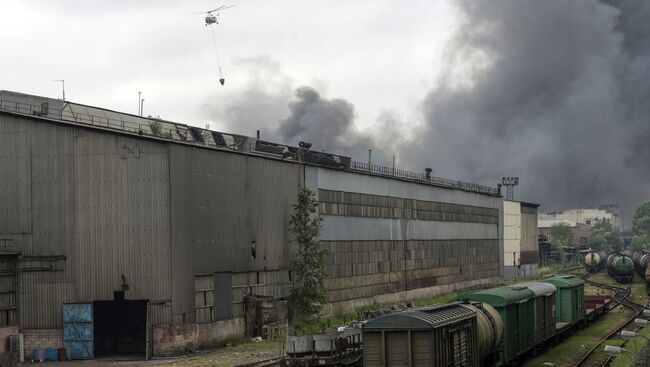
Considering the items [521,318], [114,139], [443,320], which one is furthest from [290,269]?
[443,320]

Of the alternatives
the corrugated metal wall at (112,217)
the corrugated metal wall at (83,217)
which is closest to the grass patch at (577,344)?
the corrugated metal wall at (112,217)

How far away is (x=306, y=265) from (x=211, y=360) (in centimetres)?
1532

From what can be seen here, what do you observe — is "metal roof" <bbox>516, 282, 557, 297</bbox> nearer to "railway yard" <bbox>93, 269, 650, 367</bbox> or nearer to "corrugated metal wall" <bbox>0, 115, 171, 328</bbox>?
"railway yard" <bbox>93, 269, 650, 367</bbox>

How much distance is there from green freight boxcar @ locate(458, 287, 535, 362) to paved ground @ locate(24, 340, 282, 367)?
1293 cm

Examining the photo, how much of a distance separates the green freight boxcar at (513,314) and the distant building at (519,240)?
71296mm

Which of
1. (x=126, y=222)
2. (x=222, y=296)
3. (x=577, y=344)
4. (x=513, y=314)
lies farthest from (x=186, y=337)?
(x=577, y=344)

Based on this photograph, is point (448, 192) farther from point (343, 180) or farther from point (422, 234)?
point (343, 180)

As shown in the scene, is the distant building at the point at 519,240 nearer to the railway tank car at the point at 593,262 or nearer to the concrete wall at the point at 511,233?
the concrete wall at the point at 511,233

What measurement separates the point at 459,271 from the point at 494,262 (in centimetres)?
1474

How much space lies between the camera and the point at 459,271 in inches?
3585

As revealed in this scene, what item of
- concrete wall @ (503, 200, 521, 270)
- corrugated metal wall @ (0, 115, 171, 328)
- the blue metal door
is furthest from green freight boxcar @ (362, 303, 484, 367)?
concrete wall @ (503, 200, 521, 270)

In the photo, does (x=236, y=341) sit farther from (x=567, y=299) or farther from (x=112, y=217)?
(x=567, y=299)

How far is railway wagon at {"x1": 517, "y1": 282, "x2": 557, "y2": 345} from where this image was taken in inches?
1588

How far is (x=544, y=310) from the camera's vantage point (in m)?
42.0
